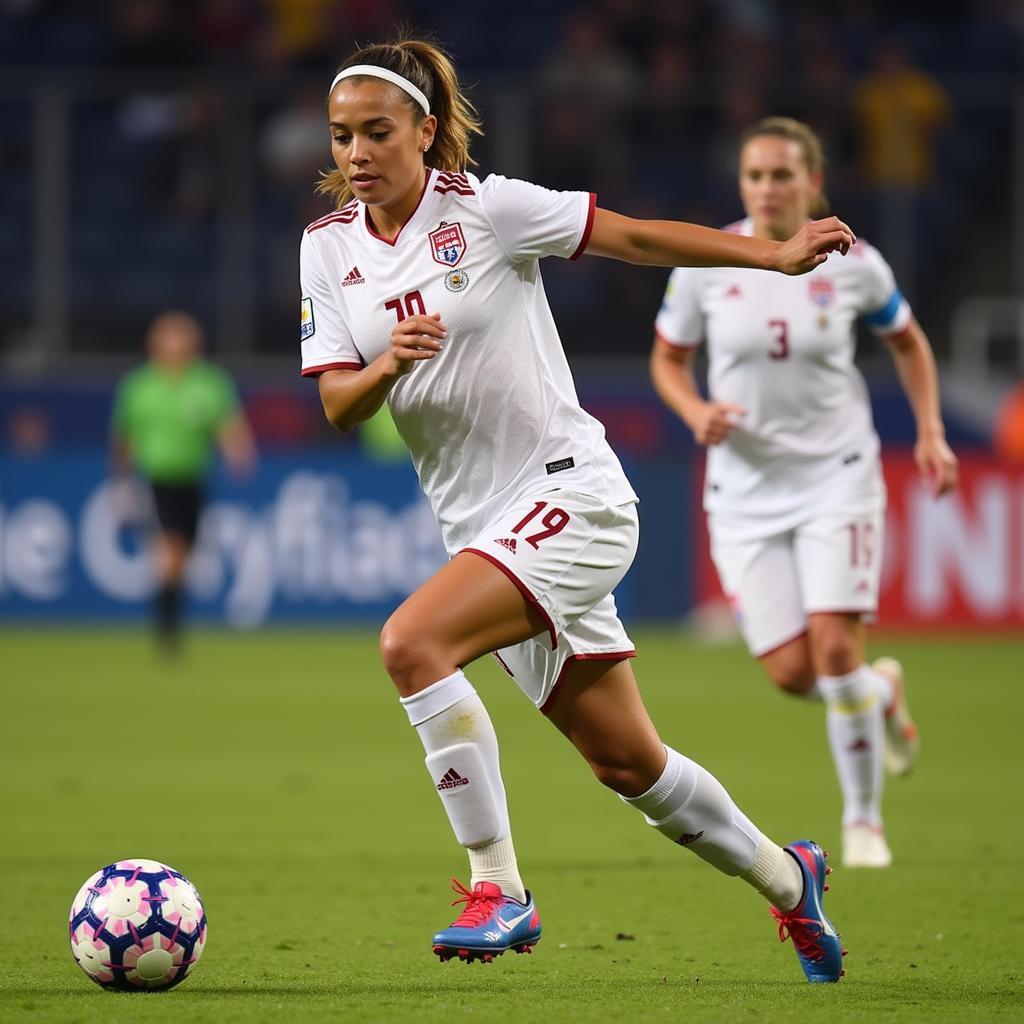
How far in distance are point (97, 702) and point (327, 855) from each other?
567cm

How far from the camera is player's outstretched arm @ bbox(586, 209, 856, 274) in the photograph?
4891 mm

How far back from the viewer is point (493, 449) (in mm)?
5184

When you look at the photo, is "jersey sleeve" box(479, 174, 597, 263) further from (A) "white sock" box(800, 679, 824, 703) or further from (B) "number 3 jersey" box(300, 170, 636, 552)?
(A) "white sock" box(800, 679, 824, 703)

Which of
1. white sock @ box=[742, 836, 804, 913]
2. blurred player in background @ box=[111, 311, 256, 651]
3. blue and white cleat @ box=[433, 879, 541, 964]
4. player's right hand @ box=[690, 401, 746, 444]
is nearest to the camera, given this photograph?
blue and white cleat @ box=[433, 879, 541, 964]

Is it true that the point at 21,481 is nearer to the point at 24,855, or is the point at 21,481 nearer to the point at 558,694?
the point at 24,855

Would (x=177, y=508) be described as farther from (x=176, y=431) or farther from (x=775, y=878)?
(x=775, y=878)

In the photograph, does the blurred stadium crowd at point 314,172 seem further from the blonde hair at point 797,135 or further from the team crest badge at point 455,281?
the team crest badge at point 455,281

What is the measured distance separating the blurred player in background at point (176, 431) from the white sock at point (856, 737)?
940cm

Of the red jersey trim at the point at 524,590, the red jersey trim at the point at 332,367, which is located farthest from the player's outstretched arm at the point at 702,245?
the red jersey trim at the point at 524,590

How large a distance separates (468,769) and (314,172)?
14.0 m

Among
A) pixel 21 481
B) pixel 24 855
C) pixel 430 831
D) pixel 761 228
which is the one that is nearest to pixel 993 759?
pixel 430 831

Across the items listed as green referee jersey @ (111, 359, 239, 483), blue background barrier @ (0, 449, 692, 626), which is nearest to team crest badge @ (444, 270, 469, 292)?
green referee jersey @ (111, 359, 239, 483)

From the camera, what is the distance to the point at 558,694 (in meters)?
5.13

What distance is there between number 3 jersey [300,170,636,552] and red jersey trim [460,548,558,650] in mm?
221
